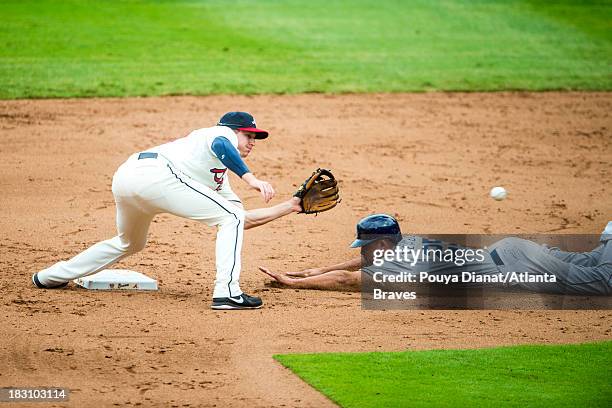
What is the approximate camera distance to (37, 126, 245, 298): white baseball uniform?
24.5 ft

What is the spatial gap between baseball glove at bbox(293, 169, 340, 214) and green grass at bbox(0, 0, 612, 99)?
7.68 metres

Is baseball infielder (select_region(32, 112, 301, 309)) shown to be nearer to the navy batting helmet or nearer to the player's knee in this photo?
the player's knee

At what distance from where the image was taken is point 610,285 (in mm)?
8148

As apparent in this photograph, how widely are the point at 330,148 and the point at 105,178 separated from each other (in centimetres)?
299

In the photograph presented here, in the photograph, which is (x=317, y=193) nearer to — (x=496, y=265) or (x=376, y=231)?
(x=376, y=231)

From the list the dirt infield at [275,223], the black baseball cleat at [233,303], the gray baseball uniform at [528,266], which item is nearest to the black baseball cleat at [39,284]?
the dirt infield at [275,223]

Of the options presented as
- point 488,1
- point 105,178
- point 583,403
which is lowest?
point 583,403

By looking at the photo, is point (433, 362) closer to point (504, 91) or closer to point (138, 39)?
→ point (504, 91)

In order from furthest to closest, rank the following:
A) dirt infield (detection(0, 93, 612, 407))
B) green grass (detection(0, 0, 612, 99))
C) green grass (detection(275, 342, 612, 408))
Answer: green grass (detection(0, 0, 612, 99)) → dirt infield (detection(0, 93, 612, 407)) → green grass (detection(275, 342, 612, 408))

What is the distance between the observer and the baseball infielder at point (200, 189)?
7.46m

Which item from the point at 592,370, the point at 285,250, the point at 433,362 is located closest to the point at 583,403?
the point at 592,370

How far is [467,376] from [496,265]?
A: 189cm

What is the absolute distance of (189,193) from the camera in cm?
749

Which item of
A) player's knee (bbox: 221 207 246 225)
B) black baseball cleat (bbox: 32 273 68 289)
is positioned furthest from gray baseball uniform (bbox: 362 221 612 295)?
black baseball cleat (bbox: 32 273 68 289)
